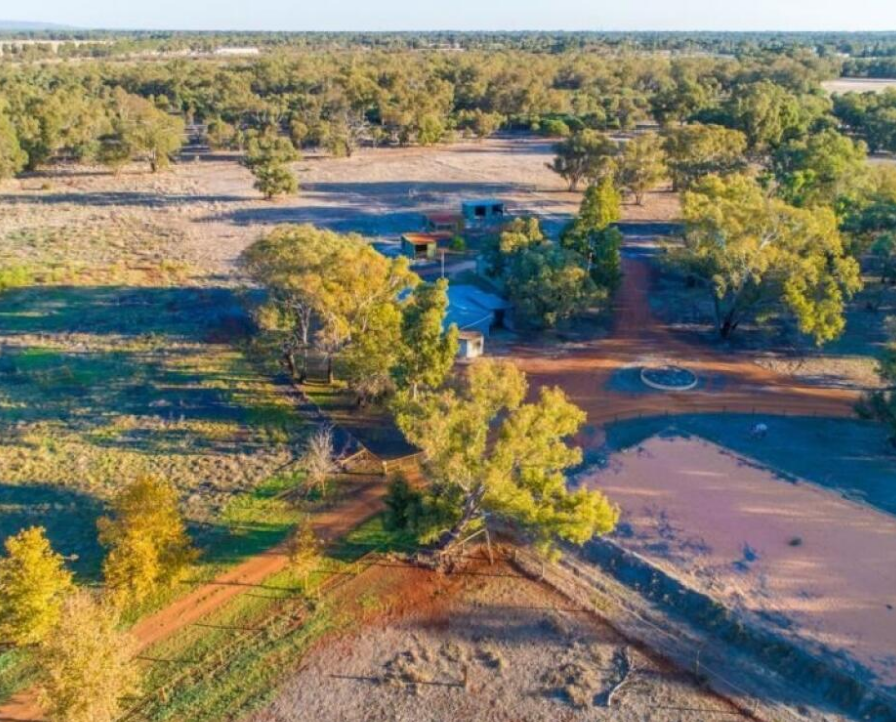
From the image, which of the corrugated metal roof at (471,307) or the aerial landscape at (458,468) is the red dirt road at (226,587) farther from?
the corrugated metal roof at (471,307)

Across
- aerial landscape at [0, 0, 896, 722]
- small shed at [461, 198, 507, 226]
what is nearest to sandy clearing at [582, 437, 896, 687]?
aerial landscape at [0, 0, 896, 722]

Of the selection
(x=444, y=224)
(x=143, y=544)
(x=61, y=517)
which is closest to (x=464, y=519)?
(x=143, y=544)

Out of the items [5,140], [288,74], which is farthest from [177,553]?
[288,74]

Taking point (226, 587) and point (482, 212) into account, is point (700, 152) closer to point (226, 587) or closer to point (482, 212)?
point (482, 212)

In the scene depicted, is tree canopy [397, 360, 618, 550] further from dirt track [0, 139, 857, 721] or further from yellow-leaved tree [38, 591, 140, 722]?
yellow-leaved tree [38, 591, 140, 722]

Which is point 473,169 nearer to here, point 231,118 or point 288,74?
point 231,118
